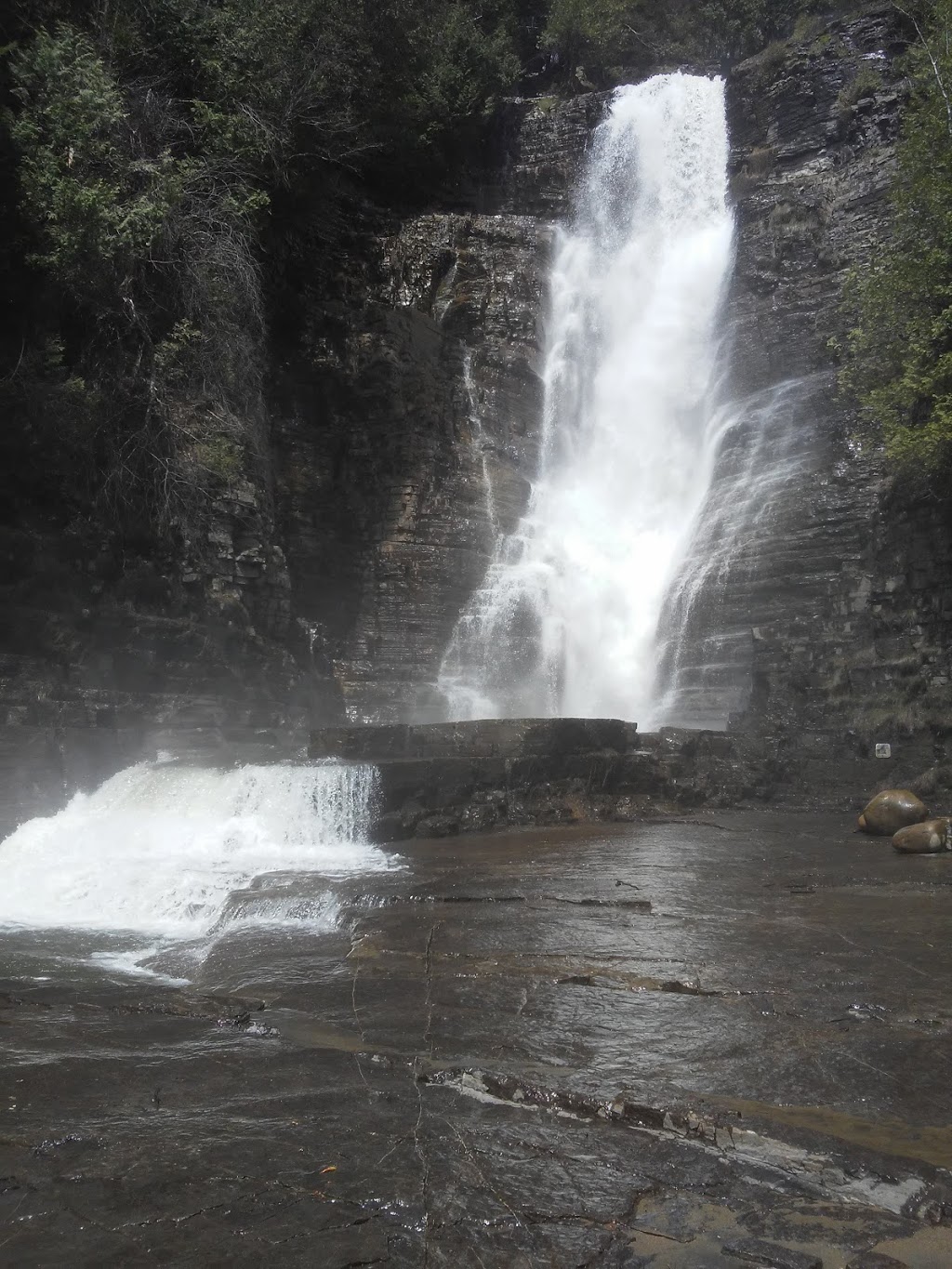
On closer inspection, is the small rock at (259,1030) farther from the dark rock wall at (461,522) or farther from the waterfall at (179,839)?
the dark rock wall at (461,522)

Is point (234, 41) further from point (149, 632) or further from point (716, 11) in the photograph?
point (716, 11)

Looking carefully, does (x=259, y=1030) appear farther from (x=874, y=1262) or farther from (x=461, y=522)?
(x=461, y=522)

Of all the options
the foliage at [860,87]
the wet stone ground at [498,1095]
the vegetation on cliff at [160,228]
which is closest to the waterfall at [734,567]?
the foliage at [860,87]

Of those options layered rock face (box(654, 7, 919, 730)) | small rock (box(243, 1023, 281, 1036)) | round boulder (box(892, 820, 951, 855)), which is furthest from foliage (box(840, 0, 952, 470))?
small rock (box(243, 1023, 281, 1036))

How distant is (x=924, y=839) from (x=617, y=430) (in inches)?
555

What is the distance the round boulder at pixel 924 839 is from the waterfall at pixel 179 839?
5.47 metres

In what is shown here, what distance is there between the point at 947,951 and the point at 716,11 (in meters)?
30.1

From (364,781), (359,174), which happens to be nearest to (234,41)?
(359,174)

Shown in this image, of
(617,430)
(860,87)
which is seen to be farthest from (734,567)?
(860,87)

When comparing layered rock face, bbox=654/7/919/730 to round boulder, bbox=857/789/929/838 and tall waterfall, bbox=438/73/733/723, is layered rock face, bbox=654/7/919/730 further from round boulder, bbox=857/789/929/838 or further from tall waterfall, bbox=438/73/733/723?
round boulder, bbox=857/789/929/838

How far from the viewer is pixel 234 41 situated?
17.2 metres

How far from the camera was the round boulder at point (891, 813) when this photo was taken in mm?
11172

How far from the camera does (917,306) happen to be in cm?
1542

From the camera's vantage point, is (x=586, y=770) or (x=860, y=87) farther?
(x=860, y=87)
